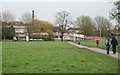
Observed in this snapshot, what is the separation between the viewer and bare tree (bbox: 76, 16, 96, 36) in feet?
471

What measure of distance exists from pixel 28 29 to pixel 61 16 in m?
14.3

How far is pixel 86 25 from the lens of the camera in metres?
144

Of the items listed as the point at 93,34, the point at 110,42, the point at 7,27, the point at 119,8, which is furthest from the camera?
the point at 93,34

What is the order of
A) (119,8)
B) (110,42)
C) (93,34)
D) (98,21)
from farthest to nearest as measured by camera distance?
1. (98,21)
2. (93,34)
3. (119,8)
4. (110,42)

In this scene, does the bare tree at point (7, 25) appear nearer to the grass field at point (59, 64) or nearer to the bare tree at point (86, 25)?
the bare tree at point (86, 25)

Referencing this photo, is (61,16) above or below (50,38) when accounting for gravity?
above

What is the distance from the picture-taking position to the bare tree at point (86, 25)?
143m

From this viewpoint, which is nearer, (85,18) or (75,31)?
(85,18)

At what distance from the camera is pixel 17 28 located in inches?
6845

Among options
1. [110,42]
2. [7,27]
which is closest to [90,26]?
[7,27]

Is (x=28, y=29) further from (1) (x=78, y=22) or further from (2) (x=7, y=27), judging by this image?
(1) (x=78, y=22)

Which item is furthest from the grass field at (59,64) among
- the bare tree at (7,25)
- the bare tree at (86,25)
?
the bare tree at (86,25)

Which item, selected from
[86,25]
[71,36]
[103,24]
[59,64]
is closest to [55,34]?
[71,36]

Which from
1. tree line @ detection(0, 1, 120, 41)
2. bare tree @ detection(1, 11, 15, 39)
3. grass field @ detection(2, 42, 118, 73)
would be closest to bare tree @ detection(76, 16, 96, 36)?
tree line @ detection(0, 1, 120, 41)
